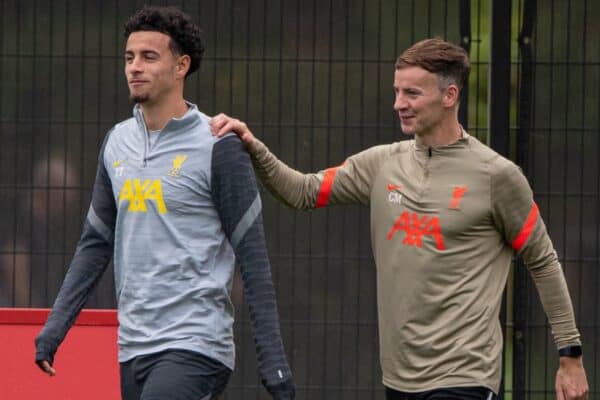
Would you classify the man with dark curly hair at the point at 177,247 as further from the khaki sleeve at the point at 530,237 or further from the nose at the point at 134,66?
the khaki sleeve at the point at 530,237

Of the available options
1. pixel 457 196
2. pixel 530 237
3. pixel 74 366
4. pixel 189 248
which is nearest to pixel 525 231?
pixel 530 237

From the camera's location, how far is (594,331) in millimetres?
9148

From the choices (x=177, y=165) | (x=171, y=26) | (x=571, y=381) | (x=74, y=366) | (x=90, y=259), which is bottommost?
(x=74, y=366)

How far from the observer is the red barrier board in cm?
711

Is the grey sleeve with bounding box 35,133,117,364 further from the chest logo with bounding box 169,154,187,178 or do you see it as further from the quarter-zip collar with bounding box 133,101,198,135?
the chest logo with bounding box 169,154,187,178

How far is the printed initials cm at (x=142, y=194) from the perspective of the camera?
511 centimetres

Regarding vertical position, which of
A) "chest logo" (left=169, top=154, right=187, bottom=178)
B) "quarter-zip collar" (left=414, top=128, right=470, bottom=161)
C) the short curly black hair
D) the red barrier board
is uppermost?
the short curly black hair

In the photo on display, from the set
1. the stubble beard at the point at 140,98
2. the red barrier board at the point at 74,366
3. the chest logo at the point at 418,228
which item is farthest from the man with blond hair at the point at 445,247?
the red barrier board at the point at 74,366

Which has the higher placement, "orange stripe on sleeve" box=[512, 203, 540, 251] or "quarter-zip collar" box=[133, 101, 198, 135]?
"quarter-zip collar" box=[133, 101, 198, 135]

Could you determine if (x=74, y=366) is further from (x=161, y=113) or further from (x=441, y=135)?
(x=441, y=135)

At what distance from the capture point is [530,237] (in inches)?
222

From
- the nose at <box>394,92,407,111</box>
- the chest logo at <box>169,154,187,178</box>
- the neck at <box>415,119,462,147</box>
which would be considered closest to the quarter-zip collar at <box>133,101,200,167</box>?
the chest logo at <box>169,154,187,178</box>

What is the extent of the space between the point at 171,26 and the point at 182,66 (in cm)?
14

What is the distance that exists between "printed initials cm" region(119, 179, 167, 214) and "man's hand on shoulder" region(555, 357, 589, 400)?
1679mm
